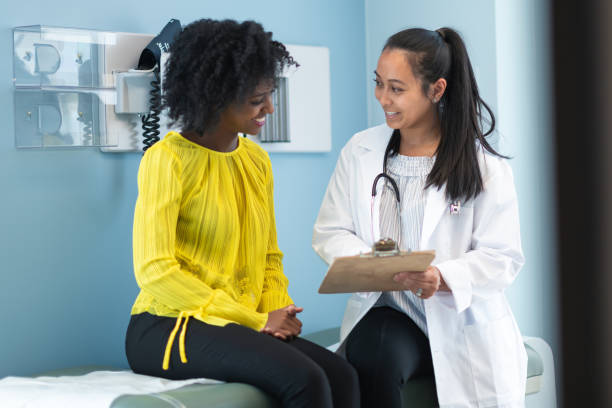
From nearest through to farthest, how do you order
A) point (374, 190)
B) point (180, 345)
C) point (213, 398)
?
point (213, 398), point (180, 345), point (374, 190)

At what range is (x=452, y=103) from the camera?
5.46ft

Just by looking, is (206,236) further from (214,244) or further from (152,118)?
(152,118)

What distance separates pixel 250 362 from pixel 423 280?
41cm

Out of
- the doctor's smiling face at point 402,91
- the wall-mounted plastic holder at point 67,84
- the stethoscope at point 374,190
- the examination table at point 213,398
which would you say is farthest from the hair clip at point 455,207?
the wall-mounted plastic holder at point 67,84

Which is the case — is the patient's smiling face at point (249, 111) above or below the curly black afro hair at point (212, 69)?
below

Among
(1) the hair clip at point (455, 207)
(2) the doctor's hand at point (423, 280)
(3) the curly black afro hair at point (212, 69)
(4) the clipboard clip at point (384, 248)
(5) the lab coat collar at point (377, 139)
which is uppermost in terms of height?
(3) the curly black afro hair at point (212, 69)

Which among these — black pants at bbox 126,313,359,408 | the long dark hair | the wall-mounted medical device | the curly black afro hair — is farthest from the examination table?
the wall-mounted medical device

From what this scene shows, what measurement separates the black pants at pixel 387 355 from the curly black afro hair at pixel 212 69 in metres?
0.62

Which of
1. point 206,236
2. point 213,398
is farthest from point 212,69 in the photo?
point 213,398

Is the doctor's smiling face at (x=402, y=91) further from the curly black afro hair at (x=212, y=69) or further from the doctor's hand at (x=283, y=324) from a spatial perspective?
the doctor's hand at (x=283, y=324)

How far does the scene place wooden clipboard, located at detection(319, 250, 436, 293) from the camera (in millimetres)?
1298

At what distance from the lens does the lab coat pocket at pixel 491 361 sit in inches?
58.4

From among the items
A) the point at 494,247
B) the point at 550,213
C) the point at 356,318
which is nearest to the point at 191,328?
the point at 356,318

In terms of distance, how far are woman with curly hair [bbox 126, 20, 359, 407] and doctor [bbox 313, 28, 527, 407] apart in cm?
17
